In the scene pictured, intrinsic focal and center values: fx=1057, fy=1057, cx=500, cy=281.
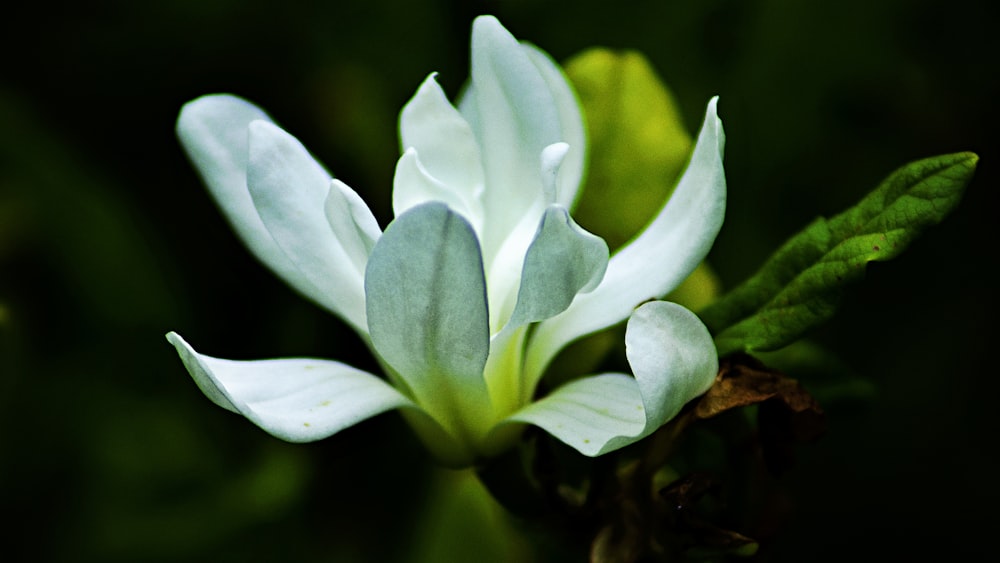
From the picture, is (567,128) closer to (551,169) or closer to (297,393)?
(551,169)

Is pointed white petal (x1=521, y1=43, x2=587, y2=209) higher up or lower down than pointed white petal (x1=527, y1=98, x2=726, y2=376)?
higher up

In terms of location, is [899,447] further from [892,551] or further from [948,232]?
[948,232]

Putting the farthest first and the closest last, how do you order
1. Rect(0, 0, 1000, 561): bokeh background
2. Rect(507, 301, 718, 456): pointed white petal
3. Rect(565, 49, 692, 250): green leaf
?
Rect(0, 0, 1000, 561): bokeh background
Rect(565, 49, 692, 250): green leaf
Rect(507, 301, 718, 456): pointed white petal

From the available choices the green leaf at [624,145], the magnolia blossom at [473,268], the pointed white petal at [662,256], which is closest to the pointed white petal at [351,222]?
the magnolia blossom at [473,268]

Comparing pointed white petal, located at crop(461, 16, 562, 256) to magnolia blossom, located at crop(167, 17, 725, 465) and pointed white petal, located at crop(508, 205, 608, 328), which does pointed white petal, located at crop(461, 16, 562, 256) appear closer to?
magnolia blossom, located at crop(167, 17, 725, 465)

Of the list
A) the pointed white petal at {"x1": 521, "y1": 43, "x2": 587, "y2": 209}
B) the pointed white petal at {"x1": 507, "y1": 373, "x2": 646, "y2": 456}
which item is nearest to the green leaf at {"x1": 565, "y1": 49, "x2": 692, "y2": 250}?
the pointed white petal at {"x1": 521, "y1": 43, "x2": 587, "y2": 209}

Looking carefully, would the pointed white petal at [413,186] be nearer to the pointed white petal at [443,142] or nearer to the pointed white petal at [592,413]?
the pointed white petal at [443,142]

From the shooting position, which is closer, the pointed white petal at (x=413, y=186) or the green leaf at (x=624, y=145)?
the pointed white petal at (x=413, y=186)

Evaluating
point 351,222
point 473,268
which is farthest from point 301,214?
point 473,268

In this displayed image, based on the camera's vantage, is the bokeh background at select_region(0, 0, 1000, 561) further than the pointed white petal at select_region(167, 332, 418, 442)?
Yes
